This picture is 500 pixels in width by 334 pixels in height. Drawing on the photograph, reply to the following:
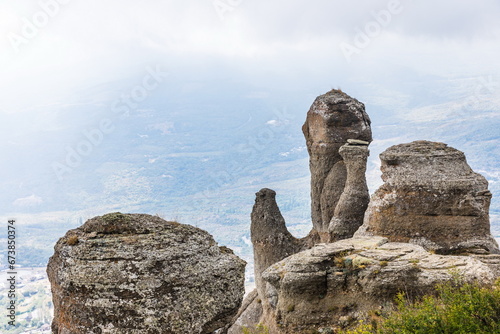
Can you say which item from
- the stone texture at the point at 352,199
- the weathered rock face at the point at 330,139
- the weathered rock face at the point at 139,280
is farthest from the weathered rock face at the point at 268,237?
the weathered rock face at the point at 139,280

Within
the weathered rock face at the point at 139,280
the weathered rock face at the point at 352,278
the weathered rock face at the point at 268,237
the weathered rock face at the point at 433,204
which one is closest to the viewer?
the weathered rock face at the point at 139,280

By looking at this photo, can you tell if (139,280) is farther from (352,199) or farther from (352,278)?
(352,199)

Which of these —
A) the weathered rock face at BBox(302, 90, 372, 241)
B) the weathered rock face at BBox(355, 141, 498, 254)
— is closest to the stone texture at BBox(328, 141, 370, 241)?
the weathered rock face at BBox(302, 90, 372, 241)

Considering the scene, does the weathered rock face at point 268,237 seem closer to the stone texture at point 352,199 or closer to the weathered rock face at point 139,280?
the stone texture at point 352,199

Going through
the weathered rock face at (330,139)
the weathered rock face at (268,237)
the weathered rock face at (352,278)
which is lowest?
the weathered rock face at (352,278)

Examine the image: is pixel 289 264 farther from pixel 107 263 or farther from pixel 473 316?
pixel 107 263

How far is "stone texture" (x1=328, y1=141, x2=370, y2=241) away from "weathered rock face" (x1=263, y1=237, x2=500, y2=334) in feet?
31.3

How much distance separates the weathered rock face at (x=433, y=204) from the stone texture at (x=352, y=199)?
142 inches

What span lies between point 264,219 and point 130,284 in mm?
24336

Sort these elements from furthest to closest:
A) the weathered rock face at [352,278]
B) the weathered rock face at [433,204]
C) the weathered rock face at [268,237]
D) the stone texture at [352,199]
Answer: the weathered rock face at [268,237] → the stone texture at [352,199] → the weathered rock face at [433,204] → the weathered rock face at [352,278]

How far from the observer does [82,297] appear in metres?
12.6

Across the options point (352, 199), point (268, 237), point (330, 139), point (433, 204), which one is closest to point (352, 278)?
point (433, 204)

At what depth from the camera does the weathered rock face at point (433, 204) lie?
28016 mm

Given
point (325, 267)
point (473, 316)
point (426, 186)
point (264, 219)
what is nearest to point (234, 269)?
point (473, 316)
